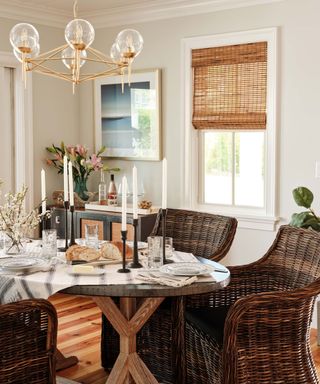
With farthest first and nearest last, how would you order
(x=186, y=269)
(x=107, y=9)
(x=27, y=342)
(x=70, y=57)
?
1. (x=107, y=9)
2. (x=70, y=57)
3. (x=186, y=269)
4. (x=27, y=342)

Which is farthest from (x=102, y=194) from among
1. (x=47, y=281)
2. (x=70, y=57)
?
(x=47, y=281)

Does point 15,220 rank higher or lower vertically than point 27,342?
higher

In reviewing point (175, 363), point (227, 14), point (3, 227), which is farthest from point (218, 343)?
point (227, 14)

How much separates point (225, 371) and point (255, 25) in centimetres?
284

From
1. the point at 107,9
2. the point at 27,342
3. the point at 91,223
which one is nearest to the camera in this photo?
the point at 27,342

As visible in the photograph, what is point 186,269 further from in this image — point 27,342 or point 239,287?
point 27,342

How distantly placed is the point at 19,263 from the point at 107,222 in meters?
2.04

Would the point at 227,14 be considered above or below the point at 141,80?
above

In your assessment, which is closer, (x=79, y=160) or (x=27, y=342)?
(x=27, y=342)

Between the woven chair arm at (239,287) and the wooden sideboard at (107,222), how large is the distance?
150 centimetres

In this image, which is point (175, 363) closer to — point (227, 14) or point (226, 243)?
point (226, 243)

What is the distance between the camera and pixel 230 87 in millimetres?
4727

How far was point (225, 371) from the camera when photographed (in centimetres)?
257

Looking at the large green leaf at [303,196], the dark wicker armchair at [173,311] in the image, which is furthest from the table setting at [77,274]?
the large green leaf at [303,196]
